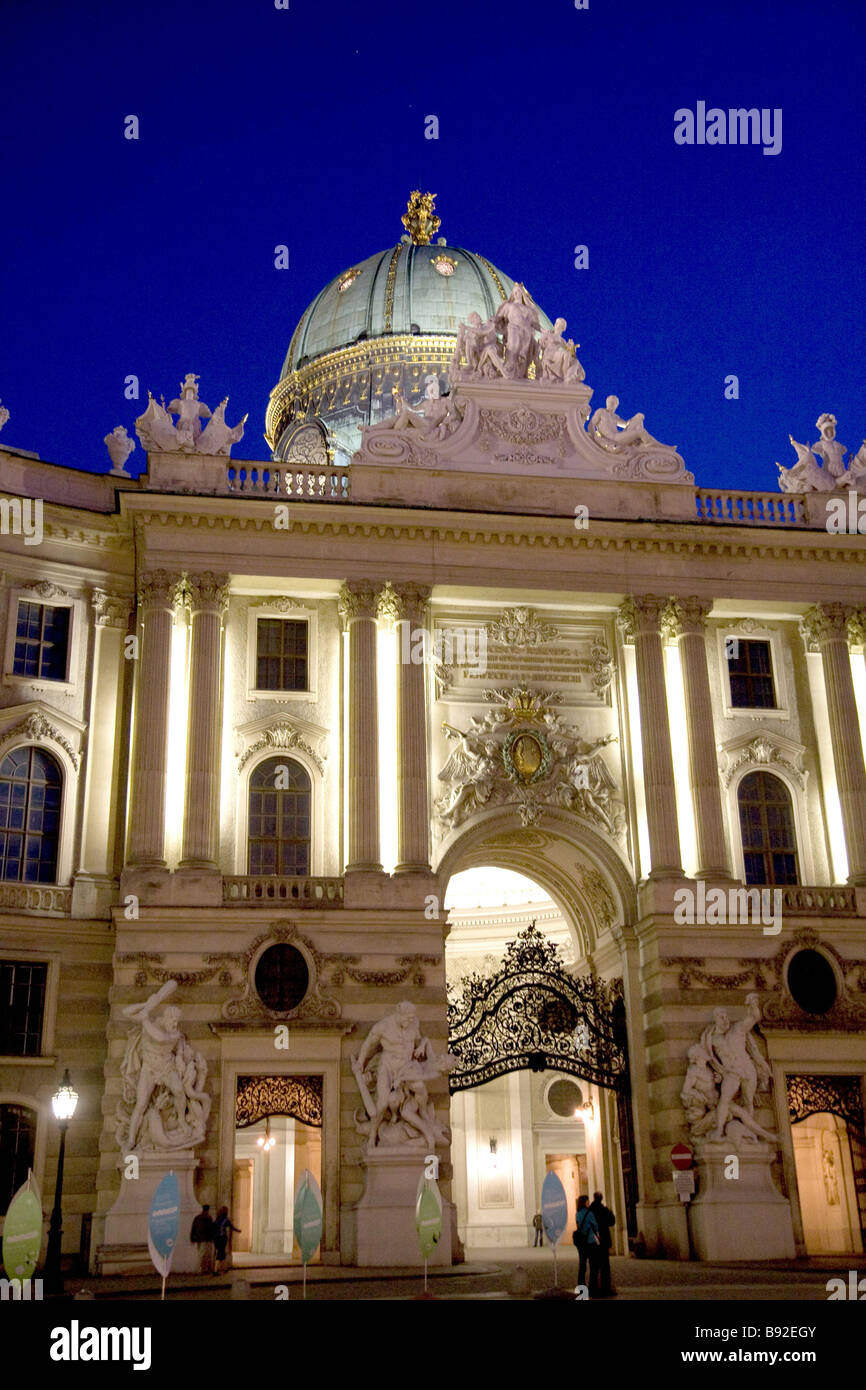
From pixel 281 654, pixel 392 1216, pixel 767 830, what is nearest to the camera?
pixel 392 1216

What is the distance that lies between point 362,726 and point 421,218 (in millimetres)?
26819

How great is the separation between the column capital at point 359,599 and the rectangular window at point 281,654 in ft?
4.73

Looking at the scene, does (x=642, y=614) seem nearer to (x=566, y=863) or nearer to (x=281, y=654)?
(x=566, y=863)

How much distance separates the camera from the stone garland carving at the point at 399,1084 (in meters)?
28.7

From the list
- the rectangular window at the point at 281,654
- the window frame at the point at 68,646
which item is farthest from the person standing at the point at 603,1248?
the window frame at the point at 68,646

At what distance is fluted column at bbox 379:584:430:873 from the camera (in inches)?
1254

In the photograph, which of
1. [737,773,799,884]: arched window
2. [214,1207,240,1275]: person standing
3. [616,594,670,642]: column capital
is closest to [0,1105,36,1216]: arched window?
[214,1207,240,1275]: person standing

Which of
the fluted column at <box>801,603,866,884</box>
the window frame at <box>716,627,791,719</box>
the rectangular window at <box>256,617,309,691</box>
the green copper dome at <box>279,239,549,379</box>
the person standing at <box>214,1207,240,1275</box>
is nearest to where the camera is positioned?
the person standing at <box>214,1207,240,1275</box>

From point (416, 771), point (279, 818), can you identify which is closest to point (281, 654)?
point (279, 818)

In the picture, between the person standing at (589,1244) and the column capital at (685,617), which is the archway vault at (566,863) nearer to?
the column capital at (685,617)

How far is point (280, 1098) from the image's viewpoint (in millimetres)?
29516

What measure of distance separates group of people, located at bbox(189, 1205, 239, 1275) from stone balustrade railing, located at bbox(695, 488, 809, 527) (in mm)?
19806

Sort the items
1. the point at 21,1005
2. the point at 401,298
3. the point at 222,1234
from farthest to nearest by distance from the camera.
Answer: the point at 401,298
the point at 21,1005
the point at 222,1234

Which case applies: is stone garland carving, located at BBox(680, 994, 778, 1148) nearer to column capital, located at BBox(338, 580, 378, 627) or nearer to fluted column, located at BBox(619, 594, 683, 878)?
fluted column, located at BBox(619, 594, 683, 878)
